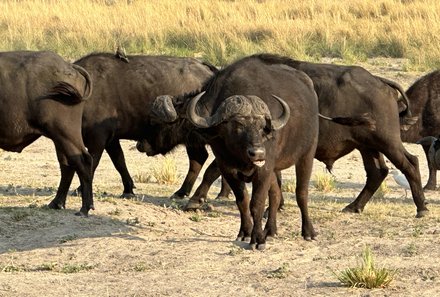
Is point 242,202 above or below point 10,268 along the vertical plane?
above

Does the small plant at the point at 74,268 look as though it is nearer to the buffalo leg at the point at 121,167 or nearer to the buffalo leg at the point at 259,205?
the buffalo leg at the point at 259,205

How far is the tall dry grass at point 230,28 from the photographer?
25.6m

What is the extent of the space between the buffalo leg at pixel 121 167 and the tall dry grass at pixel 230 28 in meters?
9.84

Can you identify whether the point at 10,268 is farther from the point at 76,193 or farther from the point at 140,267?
the point at 76,193

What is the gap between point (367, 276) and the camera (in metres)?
9.42

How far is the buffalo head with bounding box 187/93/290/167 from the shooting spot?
10492 millimetres

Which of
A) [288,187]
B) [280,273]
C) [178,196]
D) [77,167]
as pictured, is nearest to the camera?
[280,273]

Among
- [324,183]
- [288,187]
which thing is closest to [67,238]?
[288,187]

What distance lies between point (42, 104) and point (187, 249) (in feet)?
7.56

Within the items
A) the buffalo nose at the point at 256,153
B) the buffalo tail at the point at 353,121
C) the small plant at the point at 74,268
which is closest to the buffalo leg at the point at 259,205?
the buffalo nose at the point at 256,153

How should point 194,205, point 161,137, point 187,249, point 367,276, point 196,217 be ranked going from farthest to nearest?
1. point 161,137
2. point 194,205
3. point 196,217
4. point 187,249
5. point 367,276

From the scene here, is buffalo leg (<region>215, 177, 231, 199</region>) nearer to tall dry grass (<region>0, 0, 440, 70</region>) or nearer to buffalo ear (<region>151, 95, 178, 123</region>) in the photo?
buffalo ear (<region>151, 95, 178, 123</region>)

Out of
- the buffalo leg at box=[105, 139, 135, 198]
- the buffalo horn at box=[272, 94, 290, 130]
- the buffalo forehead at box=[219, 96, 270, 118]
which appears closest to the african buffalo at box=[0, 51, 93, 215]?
the buffalo leg at box=[105, 139, 135, 198]

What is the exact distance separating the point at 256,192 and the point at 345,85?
2881 millimetres
